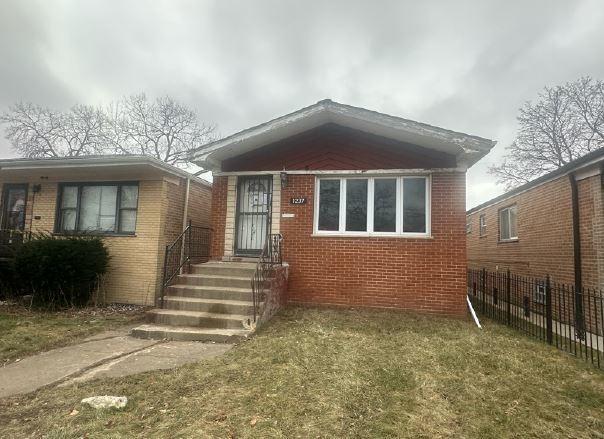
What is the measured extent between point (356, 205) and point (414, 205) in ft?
4.35

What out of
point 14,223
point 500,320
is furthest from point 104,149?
point 500,320

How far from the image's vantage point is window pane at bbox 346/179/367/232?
328 inches

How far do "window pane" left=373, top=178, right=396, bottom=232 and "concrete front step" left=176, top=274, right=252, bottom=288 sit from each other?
322cm

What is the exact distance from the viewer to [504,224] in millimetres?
13359

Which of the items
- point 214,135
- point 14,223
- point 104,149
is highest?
point 214,135

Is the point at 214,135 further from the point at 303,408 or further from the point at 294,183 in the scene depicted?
the point at 303,408

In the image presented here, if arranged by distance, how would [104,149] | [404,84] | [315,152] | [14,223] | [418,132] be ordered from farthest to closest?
[104,149], [404,84], [14,223], [315,152], [418,132]

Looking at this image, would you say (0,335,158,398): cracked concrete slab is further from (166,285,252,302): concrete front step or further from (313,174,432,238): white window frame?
(313,174,432,238): white window frame

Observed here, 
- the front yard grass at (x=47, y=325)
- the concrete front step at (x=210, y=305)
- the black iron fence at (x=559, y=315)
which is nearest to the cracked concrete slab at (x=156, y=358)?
the concrete front step at (x=210, y=305)

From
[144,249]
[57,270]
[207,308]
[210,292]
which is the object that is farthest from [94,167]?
[207,308]

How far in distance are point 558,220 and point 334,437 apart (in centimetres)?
893

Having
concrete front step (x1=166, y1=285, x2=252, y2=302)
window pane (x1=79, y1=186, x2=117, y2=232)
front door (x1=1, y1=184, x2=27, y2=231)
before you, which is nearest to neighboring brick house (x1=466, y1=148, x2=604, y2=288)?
concrete front step (x1=166, y1=285, x2=252, y2=302)

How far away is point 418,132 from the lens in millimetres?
7480

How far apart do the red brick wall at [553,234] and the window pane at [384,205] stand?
4.20m
